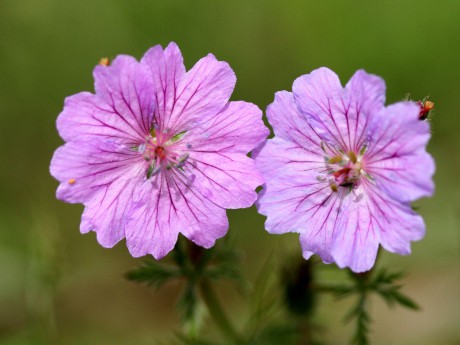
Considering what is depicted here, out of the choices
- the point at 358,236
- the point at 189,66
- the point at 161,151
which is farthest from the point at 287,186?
the point at 189,66

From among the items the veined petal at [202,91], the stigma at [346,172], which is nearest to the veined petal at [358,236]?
the stigma at [346,172]

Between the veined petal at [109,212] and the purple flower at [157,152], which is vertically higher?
the purple flower at [157,152]

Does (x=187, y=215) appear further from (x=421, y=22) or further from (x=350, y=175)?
(x=421, y=22)

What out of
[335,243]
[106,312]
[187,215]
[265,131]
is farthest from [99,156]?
[106,312]

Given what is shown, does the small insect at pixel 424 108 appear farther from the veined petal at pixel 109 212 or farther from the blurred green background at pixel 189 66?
the blurred green background at pixel 189 66

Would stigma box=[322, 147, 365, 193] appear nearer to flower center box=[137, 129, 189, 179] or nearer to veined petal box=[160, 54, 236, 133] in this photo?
veined petal box=[160, 54, 236, 133]

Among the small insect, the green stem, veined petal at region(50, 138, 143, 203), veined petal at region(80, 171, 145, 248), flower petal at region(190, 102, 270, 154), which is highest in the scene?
the small insect

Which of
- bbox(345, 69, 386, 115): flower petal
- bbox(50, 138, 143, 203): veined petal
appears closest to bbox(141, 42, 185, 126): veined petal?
bbox(50, 138, 143, 203): veined petal
